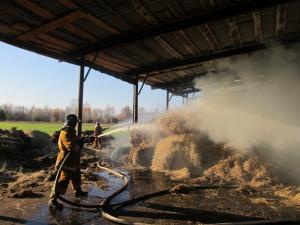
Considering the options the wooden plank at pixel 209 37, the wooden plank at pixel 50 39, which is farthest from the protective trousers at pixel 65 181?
the wooden plank at pixel 209 37

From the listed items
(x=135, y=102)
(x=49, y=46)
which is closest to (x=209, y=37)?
(x=49, y=46)

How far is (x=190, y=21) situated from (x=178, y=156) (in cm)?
418

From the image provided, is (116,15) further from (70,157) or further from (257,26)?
(257,26)

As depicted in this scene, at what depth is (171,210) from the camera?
6195 millimetres

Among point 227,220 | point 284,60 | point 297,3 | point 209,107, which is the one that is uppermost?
point 297,3

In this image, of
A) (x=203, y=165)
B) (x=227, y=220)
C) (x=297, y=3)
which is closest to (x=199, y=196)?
(x=227, y=220)

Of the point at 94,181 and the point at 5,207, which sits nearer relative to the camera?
the point at 5,207

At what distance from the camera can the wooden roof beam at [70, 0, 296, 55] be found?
8078 mm

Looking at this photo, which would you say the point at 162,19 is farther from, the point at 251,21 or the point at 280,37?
the point at 280,37

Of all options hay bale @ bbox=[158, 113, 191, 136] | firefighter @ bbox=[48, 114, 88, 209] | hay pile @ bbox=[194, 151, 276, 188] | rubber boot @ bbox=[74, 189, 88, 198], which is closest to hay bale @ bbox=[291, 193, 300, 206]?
hay pile @ bbox=[194, 151, 276, 188]

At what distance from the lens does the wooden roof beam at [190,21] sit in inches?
318

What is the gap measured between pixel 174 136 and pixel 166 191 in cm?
400

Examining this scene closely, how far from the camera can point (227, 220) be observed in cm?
558

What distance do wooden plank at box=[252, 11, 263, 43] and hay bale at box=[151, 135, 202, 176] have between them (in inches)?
158
